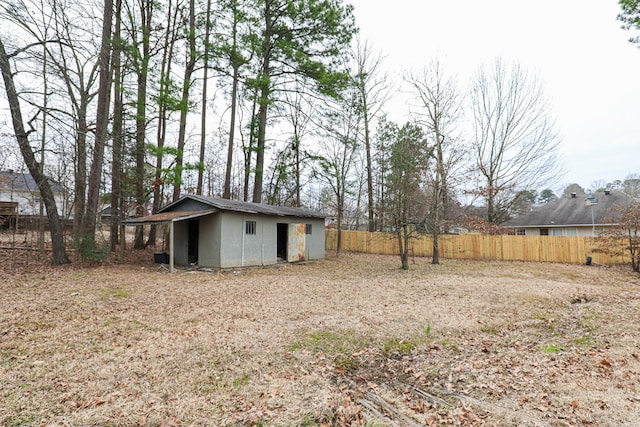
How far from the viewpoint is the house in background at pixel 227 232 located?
1137 centimetres

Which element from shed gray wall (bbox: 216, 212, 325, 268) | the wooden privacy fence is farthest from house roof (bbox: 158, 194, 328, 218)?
the wooden privacy fence

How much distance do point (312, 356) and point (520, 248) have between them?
51.4 ft

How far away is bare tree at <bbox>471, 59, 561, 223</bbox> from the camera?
18.8 m

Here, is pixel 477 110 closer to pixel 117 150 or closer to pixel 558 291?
pixel 558 291

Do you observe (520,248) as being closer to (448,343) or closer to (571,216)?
(571,216)

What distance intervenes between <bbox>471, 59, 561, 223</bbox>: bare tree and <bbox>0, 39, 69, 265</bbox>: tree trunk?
19.7 m

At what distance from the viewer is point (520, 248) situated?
15914 millimetres

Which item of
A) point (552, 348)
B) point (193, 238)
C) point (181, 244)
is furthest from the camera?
point (193, 238)

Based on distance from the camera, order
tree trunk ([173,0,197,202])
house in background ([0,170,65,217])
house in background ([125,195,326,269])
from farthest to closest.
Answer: house in background ([0,170,65,217]), tree trunk ([173,0,197,202]), house in background ([125,195,326,269])

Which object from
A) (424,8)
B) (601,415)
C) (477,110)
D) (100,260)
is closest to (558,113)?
(477,110)

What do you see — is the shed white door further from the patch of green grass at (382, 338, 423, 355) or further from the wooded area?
the patch of green grass at (382, 338, 423, 355)

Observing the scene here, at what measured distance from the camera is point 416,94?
15375 millimetres

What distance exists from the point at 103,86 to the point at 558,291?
49.3ft

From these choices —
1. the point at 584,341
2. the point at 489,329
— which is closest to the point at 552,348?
the point at 584,341
